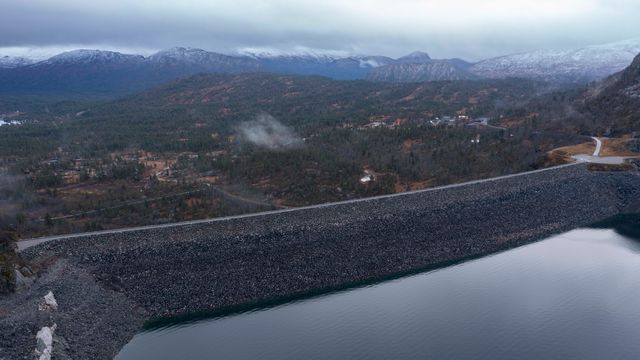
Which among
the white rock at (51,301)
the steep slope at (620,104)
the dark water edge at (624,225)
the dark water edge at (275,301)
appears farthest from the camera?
the steep slope at (620,104)

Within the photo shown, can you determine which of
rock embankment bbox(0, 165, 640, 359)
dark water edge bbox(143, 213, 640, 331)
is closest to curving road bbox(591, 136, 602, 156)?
rock embankment bbox(0, 165, 640, 359)

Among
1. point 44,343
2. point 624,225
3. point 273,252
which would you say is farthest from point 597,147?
point 44,343

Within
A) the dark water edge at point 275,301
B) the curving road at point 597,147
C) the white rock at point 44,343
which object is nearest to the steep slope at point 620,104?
the curving road at point 597,147

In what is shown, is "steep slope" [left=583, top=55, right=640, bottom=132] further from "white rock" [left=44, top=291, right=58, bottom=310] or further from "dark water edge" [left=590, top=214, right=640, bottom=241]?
"white rock" [left=44, top=291, right=58, bottom=310]

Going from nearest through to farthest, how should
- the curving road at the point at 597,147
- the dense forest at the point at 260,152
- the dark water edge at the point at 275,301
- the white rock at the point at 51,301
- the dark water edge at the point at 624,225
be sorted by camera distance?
the white rock at the point at 51,301, the dark water edge at the point at 275,301, the dark water edge at the point at 624,225, the dense forest at the point at 260,152, the curving road at the point at 597,147

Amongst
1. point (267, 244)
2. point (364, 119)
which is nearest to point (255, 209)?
point (267, 244)

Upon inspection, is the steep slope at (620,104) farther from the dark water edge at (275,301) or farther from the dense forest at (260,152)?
the dark water edge at (275,301)

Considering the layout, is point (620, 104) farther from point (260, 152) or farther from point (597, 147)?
point (260, 152)
